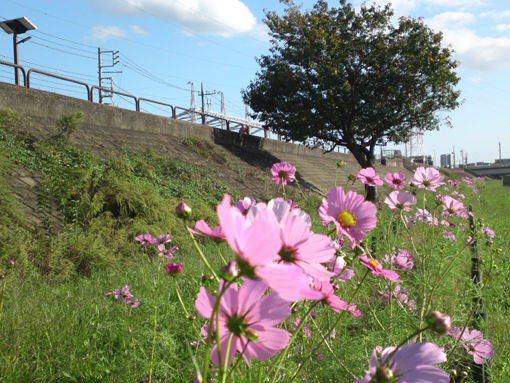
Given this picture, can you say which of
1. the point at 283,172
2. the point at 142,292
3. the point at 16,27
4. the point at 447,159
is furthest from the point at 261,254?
the point at 447,159

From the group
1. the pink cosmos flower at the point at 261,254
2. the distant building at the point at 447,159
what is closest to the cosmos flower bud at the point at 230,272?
the pink cosmos flower at the point at 261,254

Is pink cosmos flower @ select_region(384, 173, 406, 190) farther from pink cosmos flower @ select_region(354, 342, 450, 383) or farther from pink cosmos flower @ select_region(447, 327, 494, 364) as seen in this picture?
pink cosmos flower @ select_region(354, 342, 450, 383)

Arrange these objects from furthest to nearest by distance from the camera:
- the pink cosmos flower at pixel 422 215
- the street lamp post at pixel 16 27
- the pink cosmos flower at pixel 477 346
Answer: the street lamp post at pixel 16 27 → the pink cosmos flower at pixel 422 215 → the pink cosmos flower at pixel 477 346

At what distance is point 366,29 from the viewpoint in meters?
14.1

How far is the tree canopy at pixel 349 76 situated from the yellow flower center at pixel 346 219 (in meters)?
13.1

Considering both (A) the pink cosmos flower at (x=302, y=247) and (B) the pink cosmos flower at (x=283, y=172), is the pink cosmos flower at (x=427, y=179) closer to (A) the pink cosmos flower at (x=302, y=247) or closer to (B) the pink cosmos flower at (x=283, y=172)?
(B) the pink cosmos flower at (x=283, y=172)

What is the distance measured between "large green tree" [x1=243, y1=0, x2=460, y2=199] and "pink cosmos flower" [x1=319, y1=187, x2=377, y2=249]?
13.1 meters

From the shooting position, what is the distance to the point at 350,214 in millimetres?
761

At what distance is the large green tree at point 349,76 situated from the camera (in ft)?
44.0

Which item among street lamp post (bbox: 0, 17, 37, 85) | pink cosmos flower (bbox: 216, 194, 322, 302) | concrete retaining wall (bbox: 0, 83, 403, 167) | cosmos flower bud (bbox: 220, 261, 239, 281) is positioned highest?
street lamp post (bbox: 0, 17, 37, 85)

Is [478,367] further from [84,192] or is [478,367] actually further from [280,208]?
[84,192]

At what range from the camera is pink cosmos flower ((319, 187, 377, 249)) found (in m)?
0.74

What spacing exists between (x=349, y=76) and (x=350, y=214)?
46.6ft

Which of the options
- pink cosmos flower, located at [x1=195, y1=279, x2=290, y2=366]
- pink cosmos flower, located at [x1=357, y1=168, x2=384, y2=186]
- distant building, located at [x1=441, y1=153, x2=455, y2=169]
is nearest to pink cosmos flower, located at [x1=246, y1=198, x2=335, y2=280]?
pink cosmos flower, located at [x1=195, y1=279, x2=290, y2=366]
